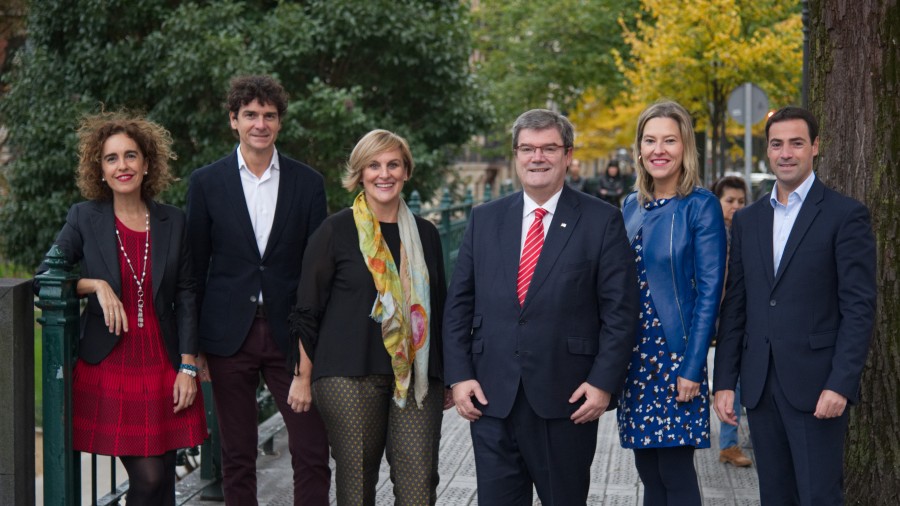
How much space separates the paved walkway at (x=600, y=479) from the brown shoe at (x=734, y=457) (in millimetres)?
39

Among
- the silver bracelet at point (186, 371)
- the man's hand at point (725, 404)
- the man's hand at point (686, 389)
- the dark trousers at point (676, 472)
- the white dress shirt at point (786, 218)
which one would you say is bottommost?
the dark trousers at point (676, 472)

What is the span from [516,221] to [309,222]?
120 cm

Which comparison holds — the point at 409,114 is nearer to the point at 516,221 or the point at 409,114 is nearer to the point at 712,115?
the point at 516,221

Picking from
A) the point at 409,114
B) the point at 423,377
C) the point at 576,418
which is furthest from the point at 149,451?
the point at 409,114

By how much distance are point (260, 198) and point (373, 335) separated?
3.26ft

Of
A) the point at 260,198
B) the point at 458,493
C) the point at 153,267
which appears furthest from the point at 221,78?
the point at 153,267

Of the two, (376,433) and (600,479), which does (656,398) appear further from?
(600,479)

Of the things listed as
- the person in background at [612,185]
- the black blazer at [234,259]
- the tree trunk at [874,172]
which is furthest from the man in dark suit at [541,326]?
the person in background at [612,185]

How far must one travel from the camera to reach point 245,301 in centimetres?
503

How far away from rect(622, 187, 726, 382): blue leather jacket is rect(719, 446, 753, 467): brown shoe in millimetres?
2833

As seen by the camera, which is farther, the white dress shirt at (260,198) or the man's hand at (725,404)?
the white dress shirt at (260,198)

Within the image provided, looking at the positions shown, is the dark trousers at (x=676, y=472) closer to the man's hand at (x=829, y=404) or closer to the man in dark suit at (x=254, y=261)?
the man's hand at (x=829, y=404)

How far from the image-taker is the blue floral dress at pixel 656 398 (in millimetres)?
4477

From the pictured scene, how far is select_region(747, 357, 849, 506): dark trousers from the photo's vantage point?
4.30 m
